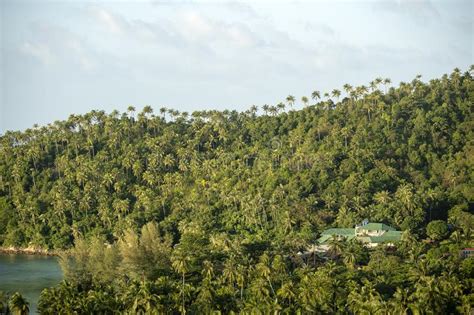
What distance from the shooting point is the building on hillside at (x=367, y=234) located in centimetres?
8912

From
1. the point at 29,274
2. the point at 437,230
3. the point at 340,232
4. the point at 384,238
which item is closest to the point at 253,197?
the point at 340,232

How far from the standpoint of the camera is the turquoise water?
267 ft

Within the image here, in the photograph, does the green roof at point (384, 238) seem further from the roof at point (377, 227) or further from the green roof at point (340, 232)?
the green roof at point (340, 232)

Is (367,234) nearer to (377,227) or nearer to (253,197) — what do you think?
(377,227)

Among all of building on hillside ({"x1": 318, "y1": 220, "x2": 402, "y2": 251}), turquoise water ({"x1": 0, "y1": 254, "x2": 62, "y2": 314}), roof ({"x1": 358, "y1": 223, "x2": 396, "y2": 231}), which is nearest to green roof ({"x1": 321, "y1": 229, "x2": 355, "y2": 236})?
building on hillside ({"x1": 318, "y1": 220, "x2": 402, "y2": 251})

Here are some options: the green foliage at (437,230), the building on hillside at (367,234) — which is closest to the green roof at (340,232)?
the building on hillside at (367,234)

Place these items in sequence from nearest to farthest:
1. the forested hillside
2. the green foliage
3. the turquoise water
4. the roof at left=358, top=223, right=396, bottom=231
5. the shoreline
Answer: the forested hillside → the turquoise water → the green foliage → the roof at left=358, top=223, right=396, bottom=231 → the shoreline

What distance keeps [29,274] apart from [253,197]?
34988 mm

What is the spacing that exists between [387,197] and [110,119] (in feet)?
211

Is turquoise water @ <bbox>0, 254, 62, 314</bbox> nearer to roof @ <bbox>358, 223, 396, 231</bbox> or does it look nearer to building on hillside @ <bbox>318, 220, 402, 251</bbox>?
building on hillside @ <bbox>318, 220, 402, 251</bbox>

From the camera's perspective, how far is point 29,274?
9181 cm

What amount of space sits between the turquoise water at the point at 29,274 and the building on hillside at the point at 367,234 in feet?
Answer: 114

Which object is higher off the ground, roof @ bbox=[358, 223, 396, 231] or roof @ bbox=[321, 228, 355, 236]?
roof @ bbox=[358, 223, 396, 231]

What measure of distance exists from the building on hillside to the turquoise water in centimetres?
3466
